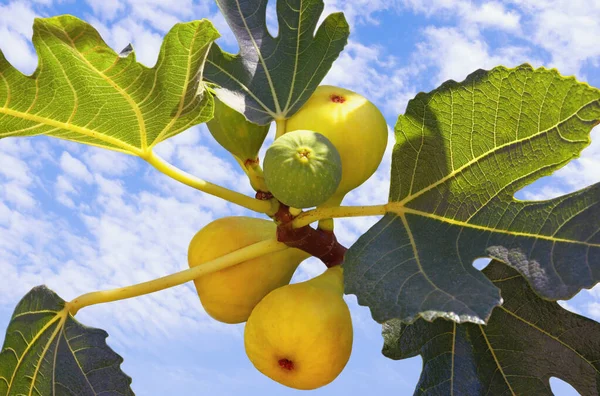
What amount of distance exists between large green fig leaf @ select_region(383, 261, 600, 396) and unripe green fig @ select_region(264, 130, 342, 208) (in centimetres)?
68

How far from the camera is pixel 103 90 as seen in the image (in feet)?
6.82

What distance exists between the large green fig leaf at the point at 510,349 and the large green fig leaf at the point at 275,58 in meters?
0.81

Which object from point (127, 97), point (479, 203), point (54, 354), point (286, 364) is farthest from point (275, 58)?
point (54, 354)

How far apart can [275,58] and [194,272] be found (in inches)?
27.8

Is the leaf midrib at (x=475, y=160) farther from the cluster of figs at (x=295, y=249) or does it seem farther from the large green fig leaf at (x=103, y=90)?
the large green fig leaf at (x=103, y=90)

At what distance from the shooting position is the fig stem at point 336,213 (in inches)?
85.2

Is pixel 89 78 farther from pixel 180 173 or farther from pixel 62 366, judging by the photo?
pixel 62 366

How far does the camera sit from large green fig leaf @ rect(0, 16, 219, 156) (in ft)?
6.43

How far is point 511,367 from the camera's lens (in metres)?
2.31

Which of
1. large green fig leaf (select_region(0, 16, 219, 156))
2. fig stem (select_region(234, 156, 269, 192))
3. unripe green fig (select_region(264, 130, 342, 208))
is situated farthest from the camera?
fig stem (select_region(234, 156, 269, 192))

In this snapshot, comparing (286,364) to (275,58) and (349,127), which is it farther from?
(275,58)

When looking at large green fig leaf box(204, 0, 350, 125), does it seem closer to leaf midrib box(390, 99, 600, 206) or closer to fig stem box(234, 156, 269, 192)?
fig stem box(234, 156, 269, 192)

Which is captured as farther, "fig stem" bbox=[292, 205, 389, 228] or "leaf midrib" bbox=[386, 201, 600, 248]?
"fig stem" bbox=[292, 205, 389, 228]

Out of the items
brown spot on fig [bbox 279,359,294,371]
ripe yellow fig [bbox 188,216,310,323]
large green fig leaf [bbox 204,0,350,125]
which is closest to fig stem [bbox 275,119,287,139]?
large green fig leaf [bbox 204,0,350,125]
